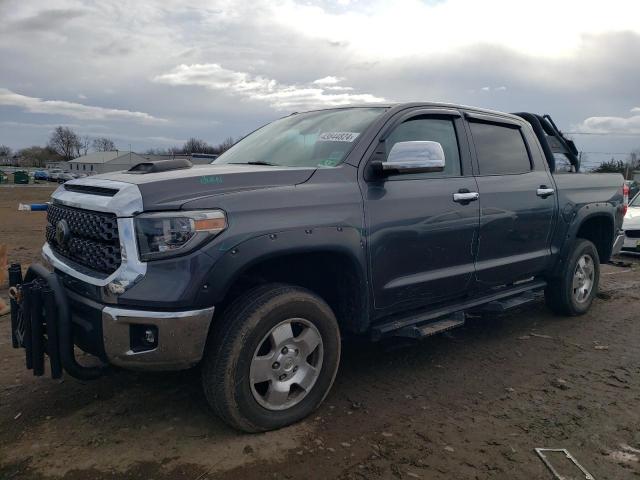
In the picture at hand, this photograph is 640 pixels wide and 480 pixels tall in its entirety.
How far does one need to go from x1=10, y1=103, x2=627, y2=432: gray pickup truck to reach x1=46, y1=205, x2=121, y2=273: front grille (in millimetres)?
13

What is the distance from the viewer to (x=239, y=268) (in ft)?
9.27

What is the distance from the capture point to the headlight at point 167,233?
8.86ft

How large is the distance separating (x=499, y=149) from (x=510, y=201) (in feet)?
1.68

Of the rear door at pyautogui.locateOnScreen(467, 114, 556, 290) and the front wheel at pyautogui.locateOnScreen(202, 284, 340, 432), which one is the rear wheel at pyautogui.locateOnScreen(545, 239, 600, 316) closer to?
the rear door at pyautogui.locateOnScreen(467, 114, 556, 290)

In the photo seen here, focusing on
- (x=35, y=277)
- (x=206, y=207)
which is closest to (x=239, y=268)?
(x=206, y=207)

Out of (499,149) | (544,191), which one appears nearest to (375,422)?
(499,149)

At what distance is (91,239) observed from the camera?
2.97m

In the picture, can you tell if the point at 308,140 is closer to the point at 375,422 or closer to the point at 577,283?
the point at 375,422

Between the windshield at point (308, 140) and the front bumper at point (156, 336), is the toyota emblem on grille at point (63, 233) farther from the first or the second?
the windshield at point (308, 140)

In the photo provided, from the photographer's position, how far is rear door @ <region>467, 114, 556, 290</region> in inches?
167

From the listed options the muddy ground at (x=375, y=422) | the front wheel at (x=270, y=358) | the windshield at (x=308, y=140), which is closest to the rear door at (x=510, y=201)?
the muddy ground at (x=375, y=422)

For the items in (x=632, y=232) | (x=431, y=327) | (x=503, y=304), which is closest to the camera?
(x=431, y=327)

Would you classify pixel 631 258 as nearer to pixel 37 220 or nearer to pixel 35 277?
pixel 35 277

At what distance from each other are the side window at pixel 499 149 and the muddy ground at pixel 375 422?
1565 mm
